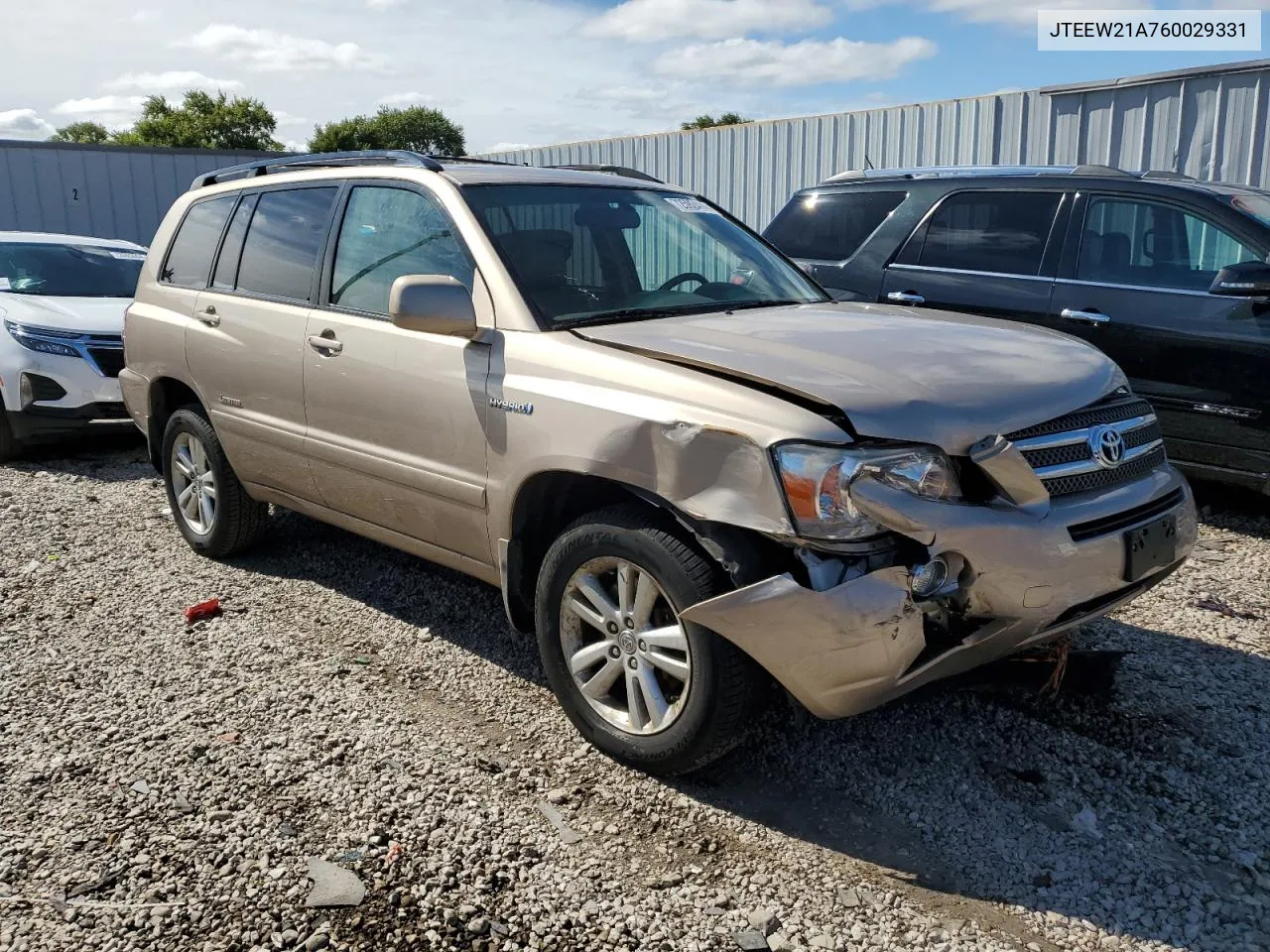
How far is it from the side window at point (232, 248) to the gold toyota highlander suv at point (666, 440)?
74mm

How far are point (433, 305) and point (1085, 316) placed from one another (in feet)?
13.2

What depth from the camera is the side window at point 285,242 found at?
4367 mm

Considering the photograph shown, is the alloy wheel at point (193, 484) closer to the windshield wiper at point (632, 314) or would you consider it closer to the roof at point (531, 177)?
the roof at point (531, 177)

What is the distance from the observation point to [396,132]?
205 ft

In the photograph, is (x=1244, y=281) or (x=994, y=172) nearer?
(x=1244, y=281)

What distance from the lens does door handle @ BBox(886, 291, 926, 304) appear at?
6.45 m

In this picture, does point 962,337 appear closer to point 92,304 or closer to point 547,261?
point 547,261

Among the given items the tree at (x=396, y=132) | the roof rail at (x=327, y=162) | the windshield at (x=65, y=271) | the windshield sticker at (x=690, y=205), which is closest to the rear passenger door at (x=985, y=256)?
the windshield sticker at (x=690, y=205)

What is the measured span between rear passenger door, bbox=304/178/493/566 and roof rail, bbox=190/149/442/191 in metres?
0.12

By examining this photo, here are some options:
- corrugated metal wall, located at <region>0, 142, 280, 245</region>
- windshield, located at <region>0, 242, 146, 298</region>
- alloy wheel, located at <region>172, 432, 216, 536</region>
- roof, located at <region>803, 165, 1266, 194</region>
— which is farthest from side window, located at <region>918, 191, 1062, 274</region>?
corrugated metal wall, located at <region>0, 142, 280, 245</region>

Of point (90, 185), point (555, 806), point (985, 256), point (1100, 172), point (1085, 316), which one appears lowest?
point (555, 806)

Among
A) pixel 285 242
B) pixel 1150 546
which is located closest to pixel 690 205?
pixel 285 242

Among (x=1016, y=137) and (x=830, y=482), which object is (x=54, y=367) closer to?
(x=830, y=482)

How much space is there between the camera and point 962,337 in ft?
11.1
